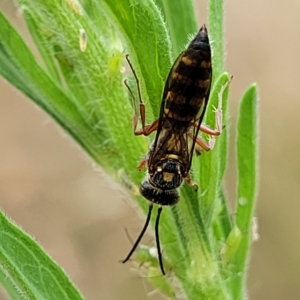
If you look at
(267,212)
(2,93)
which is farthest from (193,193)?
(2,93)

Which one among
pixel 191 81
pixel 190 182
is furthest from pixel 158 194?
pixel 191 81

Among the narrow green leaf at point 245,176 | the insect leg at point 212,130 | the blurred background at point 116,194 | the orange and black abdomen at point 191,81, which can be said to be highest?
the orange and black abdomen at point 191,81

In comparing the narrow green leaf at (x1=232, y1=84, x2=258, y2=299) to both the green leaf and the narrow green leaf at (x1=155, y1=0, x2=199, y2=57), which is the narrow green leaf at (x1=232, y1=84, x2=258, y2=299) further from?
the green leaf

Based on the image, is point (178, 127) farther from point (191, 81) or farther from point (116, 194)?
point (116, 194)

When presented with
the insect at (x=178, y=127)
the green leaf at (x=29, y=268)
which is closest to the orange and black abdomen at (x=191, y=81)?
the insect at (x=178, y=127)

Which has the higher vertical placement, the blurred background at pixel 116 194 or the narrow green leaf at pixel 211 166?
the narrow green leaf at pixel 211 166

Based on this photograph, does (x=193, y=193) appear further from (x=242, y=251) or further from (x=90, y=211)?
(x=90, y=211)

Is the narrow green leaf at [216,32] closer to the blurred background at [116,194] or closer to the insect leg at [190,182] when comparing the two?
the insect leg at [190,182]

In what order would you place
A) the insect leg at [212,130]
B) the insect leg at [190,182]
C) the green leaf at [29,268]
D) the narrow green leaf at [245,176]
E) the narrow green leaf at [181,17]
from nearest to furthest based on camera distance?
the green leaf at [29,268] < the insect leg at [212,130] < the insect leg at [190,182] < the narrow green leaf at [245,176] < the narrow green leaf at [181,17]
